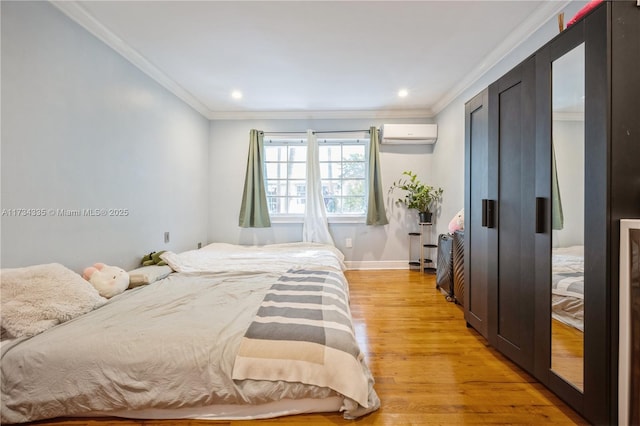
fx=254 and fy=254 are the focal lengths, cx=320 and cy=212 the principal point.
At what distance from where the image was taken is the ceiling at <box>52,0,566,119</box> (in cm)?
191

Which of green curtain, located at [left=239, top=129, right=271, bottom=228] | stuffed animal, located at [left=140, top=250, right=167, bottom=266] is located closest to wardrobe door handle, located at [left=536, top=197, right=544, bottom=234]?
stuffed animal, located at [left=140, top=250, right=167, bottom=266]

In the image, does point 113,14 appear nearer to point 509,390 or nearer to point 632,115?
point 632,115

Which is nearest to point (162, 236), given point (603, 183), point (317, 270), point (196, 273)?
point (196, 273)

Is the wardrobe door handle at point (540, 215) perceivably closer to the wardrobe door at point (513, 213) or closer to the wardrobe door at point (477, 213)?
the wardrobe door at point (513, 213)

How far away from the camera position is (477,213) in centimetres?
204

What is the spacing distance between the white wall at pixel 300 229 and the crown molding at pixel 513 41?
3.80 feet

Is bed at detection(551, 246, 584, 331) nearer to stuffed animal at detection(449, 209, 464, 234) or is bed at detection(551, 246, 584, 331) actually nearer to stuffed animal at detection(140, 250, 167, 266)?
stuffed animal at detection(449, 209, 464, 234)

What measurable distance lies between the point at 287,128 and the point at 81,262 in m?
3.07

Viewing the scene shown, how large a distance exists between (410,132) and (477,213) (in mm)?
2247

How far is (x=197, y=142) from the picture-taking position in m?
3.77

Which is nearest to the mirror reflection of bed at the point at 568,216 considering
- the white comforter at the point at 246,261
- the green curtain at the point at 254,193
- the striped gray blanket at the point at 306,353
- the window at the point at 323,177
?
the striped gray blanket at the point at 306,353

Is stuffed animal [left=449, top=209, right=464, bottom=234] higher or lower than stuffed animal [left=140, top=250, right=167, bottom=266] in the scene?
higher

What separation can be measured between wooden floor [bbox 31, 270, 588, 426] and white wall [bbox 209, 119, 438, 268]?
1568mm

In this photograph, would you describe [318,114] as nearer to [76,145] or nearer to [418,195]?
[418,195]
